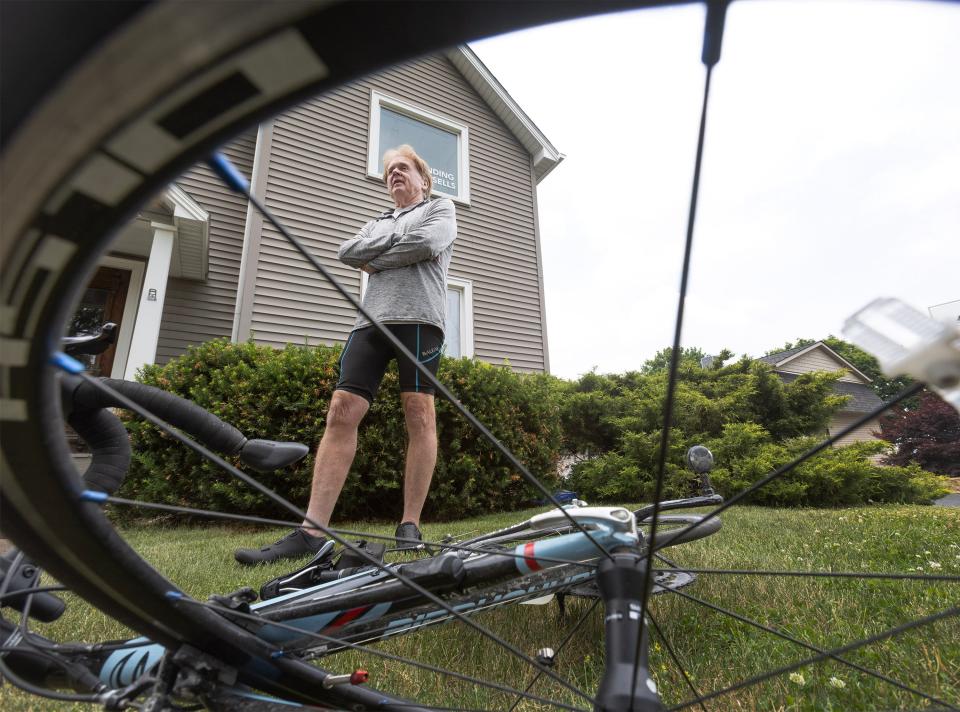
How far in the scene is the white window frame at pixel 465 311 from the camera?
7.06 meters

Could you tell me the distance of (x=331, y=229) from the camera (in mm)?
6629

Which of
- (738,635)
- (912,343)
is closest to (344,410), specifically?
(738,635)

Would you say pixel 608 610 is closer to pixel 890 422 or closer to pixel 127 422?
pixel 127 422

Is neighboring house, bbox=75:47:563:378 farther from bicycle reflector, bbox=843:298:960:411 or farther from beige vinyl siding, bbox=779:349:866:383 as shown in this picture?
beige vinyl siding, bbox=779:349:866:383

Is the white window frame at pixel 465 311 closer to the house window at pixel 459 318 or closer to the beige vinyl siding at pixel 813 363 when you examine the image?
the house window at pixel 459 318

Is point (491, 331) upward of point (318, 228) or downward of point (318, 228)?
downward

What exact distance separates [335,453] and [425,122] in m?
6.90

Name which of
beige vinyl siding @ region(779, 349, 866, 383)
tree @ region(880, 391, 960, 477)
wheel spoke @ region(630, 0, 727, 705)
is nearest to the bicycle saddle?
wheel spoke @ region(630, 0, 727, 705)

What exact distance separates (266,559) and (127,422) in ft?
8.67

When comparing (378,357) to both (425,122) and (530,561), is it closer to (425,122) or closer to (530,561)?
(530,561)

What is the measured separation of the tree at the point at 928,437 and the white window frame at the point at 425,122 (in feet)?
29.8

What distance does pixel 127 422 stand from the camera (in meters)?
3.97

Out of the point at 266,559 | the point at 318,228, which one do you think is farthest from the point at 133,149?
the point at 318,228

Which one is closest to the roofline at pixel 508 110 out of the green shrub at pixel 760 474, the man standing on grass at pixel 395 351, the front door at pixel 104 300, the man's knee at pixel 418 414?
the green shrub at pixel 760 474
